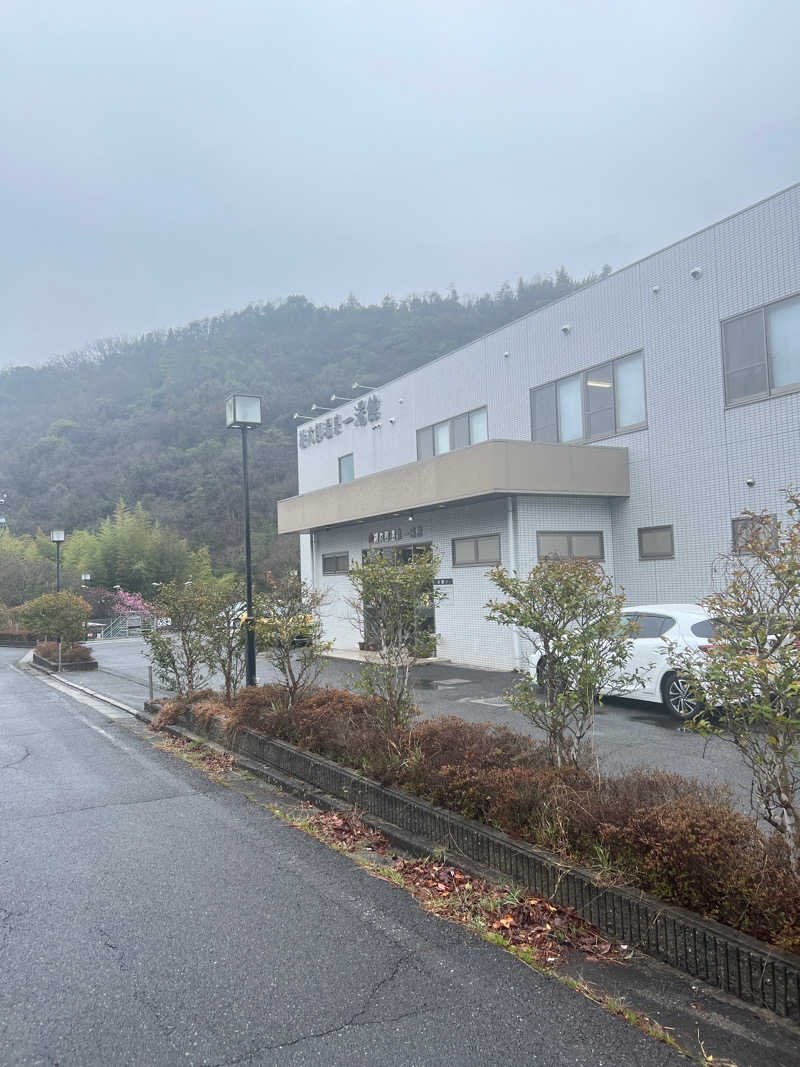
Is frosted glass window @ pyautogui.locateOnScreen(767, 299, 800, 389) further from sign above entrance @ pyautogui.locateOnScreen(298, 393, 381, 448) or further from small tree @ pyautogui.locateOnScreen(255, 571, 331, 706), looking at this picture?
sign above entrance @ pyautogui.locateOnScreen(298, 393, 381, 448)

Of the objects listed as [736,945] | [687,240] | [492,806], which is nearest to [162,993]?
[492,806]

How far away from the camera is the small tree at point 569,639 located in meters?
5.11

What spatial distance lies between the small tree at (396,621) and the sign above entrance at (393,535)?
11603 millimetres

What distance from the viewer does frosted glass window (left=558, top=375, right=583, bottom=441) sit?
17.1 meters

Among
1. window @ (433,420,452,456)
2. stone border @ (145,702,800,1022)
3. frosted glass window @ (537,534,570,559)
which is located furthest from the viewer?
window @ (433,420,452,456)

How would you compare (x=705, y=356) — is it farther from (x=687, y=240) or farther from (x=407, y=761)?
(x=407, y=761)

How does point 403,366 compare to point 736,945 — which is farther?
point 403,366

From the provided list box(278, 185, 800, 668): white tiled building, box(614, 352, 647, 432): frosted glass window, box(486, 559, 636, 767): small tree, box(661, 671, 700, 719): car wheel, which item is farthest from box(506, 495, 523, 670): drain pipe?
box(486, 559, 636, 767): small tree

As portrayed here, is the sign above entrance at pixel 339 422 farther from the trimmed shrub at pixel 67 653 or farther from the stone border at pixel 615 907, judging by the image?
the stone border at pixel 615 907

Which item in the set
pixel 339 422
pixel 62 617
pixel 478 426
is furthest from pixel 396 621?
pixel 339 422

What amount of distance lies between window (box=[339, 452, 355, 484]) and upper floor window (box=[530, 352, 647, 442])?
8.33m

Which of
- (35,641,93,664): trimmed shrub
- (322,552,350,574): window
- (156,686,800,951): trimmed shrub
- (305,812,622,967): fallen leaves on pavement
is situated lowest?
(35,641,93,664): trimmed shrub

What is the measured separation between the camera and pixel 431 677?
1469 centimetres

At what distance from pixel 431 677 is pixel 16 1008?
1172cm
